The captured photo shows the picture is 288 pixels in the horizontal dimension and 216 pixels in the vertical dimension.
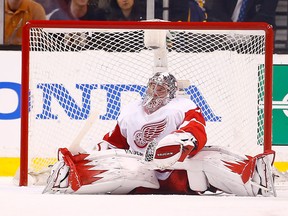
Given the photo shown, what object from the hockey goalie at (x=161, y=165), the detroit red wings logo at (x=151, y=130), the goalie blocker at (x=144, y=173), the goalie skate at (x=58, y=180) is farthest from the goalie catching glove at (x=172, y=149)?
the goalie skate at (x=58, y=180)

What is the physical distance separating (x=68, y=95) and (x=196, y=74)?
0.76m

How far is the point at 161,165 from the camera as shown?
11.6 ft

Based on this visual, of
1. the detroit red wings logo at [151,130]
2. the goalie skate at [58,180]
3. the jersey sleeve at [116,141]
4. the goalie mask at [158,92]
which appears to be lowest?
the goalie skate at [58,180]

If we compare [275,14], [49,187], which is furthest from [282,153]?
[49,187]

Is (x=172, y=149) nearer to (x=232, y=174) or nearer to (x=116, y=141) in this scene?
(x=232, y=174)

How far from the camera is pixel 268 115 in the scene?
4.18m

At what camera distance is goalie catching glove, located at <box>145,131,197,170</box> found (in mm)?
3467

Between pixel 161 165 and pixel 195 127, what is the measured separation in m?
0.22

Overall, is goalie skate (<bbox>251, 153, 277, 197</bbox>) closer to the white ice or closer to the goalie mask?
the goalie mask

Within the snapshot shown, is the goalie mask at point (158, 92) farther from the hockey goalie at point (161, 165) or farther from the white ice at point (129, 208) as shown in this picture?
the white ice at point (129, 208)

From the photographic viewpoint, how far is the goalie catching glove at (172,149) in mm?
3467

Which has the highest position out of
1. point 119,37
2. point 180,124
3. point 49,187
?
point 119,37

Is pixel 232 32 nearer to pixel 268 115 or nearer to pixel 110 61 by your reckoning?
pixel 268 115

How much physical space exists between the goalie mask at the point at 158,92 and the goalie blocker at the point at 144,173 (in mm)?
230
